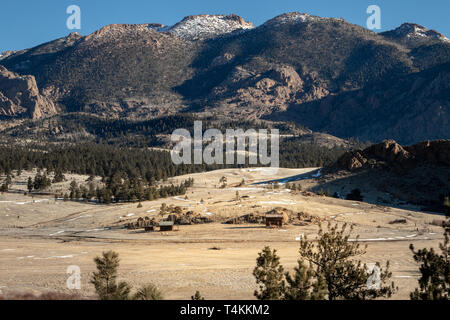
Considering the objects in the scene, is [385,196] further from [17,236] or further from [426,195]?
[17,236]

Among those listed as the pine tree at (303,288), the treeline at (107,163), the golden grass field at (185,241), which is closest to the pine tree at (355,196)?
the golden grass field at (185,241)

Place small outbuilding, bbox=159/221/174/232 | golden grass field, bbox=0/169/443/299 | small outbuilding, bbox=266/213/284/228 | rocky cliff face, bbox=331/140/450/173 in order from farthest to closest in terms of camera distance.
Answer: rocky cliff face, bbox=331/140/450/173 → small outbuilding, bbox=159/221/174/232 → small outbuilding, bbox=266/213/284/228 → golden grass field, bbox=0/169/443/299

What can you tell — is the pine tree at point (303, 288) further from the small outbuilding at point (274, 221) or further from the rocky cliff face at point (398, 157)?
the rocky cliff face at point (398, 157)

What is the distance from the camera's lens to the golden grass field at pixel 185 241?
25.4m

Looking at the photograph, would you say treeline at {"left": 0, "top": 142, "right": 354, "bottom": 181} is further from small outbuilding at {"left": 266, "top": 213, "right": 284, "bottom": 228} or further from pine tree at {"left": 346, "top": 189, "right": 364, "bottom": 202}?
small outbuilding at {"left": 266, "top": 213, "right": 284, "bottom": 228}

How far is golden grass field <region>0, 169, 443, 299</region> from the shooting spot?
1000 inches

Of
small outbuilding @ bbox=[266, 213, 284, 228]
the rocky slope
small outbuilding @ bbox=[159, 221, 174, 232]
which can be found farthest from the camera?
the rocky slope

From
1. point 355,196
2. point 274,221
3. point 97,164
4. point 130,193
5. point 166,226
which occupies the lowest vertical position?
point 166,226

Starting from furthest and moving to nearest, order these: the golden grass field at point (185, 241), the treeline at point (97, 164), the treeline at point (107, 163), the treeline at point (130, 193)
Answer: the treeline at point (107, 163)
the treeline at point (97, 164)
the treeline at point (130, 193)
the golden grass field at point (185, 241)

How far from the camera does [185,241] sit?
4175 centimetres

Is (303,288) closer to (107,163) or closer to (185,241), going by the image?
(185,241)

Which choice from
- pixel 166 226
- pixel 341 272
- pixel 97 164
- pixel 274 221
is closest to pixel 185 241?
pixel 166 226

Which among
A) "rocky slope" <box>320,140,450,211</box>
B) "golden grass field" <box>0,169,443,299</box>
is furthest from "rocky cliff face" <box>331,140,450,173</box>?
"golden grass field" <box>0,169,443,299</box>

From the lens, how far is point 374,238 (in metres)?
41.0
